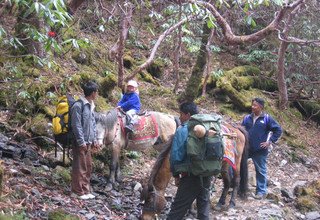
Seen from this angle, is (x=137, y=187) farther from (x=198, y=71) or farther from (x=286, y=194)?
(x=198, y=71)

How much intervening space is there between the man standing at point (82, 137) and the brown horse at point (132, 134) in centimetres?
83

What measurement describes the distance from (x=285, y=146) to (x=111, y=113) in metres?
6.95

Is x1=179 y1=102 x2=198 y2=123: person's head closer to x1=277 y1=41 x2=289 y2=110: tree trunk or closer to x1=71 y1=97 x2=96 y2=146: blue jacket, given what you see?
x1=71 y1=97 x2=96 y2=146: blue jacket

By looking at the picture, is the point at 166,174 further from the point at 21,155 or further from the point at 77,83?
the point at 77,83

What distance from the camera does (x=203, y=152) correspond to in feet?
17.7

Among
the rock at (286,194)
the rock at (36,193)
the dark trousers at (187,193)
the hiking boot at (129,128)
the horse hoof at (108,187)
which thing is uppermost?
the hiking boot at (129,128)

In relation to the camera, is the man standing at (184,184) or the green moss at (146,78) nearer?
the man standing at (184,184)

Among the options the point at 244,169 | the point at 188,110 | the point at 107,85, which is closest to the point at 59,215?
the point at 188,110

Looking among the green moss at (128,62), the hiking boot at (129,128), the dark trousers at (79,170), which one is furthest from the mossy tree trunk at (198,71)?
the dark trousers at (79,170)

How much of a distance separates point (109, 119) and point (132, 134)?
2.04 ft

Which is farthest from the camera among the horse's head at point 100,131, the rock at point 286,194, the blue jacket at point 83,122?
the rock at point 286,194

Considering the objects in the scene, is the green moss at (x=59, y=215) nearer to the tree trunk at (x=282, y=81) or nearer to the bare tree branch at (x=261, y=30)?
the bare tree branch at (x=261, y=30)

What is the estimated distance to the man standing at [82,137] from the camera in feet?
21.4

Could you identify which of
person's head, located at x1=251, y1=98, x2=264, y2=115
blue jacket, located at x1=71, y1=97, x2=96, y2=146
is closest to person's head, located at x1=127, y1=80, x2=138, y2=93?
blue jacket, located at x1=71, y1=97, x2=96, y2=146
